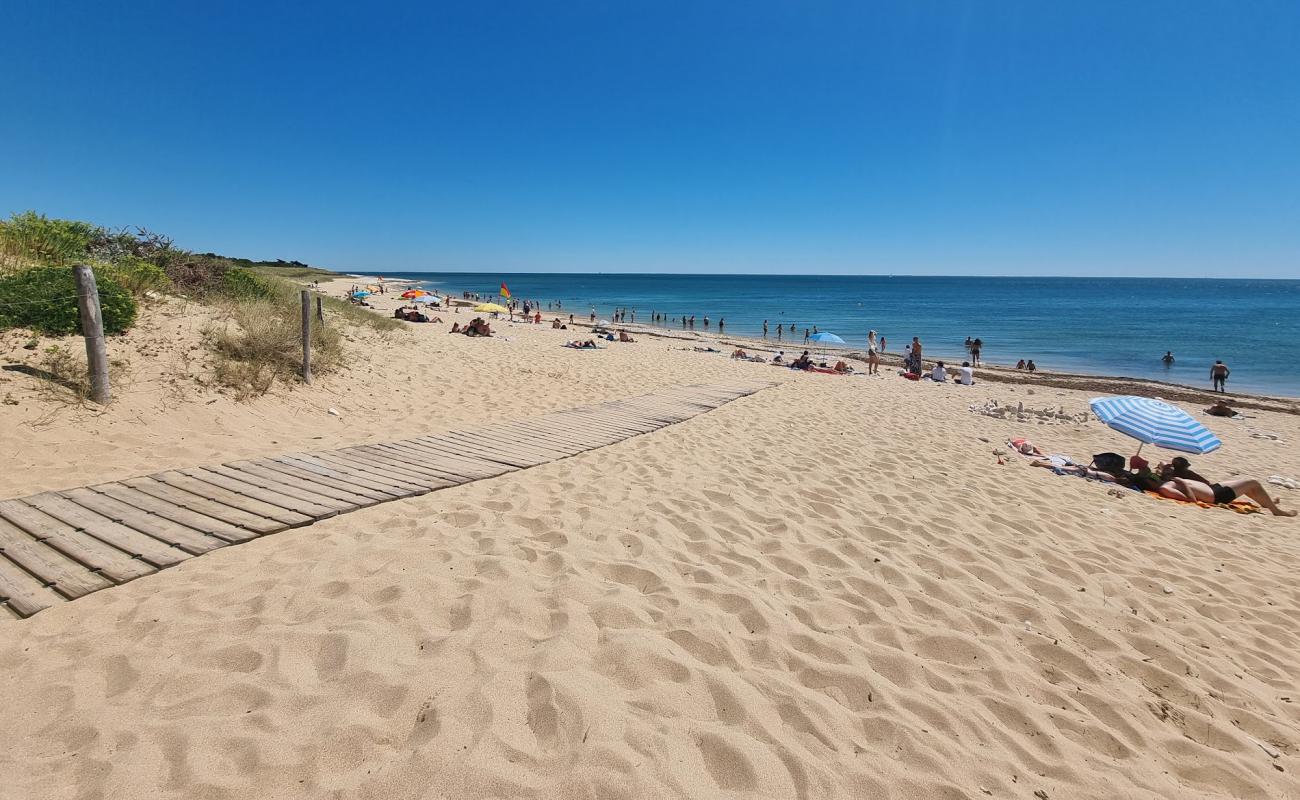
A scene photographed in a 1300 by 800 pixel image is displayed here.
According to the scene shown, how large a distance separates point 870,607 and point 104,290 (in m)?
9.55

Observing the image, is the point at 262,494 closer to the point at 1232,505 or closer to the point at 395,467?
the point at 395,467

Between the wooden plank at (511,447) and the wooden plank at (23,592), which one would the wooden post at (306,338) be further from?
the wooden plank at (23,592)

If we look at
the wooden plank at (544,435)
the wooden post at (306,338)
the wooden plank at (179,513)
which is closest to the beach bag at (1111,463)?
the wooden plank at (544,435)

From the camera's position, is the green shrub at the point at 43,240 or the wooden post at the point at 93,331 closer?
the wooden post at the point at 93,331

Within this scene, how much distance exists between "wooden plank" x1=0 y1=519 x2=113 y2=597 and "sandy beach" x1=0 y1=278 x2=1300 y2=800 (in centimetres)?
18

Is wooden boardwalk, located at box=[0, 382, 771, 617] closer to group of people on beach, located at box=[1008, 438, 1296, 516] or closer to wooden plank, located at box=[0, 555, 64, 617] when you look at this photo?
wooden plank, located at box=[0, 555, 64, 617]

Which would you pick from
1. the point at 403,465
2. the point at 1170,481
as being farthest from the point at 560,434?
the point at 1170,481

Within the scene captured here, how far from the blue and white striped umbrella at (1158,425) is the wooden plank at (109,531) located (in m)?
9.75

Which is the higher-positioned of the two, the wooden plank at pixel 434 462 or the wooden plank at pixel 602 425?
the wooden plank at pixel 602 425

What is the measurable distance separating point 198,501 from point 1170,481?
10.6 metres

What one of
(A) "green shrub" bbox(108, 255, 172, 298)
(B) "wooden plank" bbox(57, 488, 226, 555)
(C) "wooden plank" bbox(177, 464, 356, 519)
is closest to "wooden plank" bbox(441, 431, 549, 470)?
(C) "wooden plank" bbox(177, 464, 356, 519)

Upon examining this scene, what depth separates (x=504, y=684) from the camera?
8.27 ft

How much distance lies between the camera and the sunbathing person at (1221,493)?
6.68 meters

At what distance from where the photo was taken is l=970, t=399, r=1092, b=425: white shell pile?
11.7 metres
